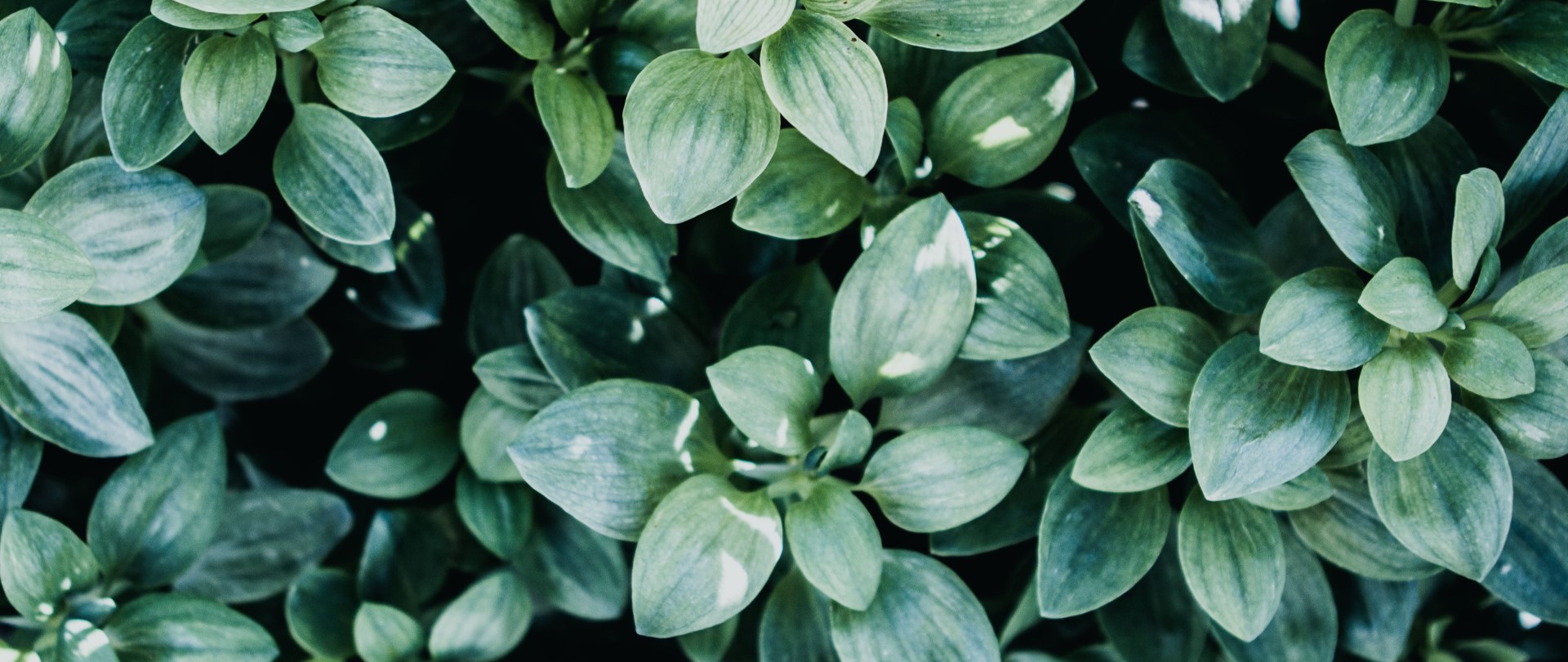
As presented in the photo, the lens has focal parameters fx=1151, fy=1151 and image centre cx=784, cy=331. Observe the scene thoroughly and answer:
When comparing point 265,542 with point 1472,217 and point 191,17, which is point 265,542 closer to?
point 191,17

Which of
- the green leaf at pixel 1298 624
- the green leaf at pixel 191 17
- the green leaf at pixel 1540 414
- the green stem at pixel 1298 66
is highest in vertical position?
Answer: the green leaf at pixel 191 17

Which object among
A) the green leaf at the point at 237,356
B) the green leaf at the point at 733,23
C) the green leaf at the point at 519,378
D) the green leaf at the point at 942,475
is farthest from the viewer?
the green leaf at the point at 237,356

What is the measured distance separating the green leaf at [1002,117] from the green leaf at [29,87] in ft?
1.78

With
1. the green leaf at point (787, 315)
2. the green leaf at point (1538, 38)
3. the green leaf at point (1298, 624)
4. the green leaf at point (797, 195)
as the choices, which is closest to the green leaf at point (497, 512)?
the green leaf at point (787, 315)

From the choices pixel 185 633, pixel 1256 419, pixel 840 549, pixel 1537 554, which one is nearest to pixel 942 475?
pixel 840 549

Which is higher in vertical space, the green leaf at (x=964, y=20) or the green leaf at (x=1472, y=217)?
the green leaf at (x=964, y=20)

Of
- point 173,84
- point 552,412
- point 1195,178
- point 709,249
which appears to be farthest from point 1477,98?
point 173,84

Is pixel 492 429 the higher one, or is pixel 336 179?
pixel 336 179

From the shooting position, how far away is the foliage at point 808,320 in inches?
26.4

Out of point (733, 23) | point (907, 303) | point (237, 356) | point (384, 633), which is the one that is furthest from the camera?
point (237, 356)

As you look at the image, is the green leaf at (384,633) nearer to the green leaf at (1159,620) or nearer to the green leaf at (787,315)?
the green leaf at (787,315)

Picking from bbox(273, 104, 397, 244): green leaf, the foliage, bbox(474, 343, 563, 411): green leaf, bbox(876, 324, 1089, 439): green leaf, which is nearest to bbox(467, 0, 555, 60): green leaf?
the foliage

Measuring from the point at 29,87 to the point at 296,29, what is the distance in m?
0.16

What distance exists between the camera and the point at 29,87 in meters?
0.69
